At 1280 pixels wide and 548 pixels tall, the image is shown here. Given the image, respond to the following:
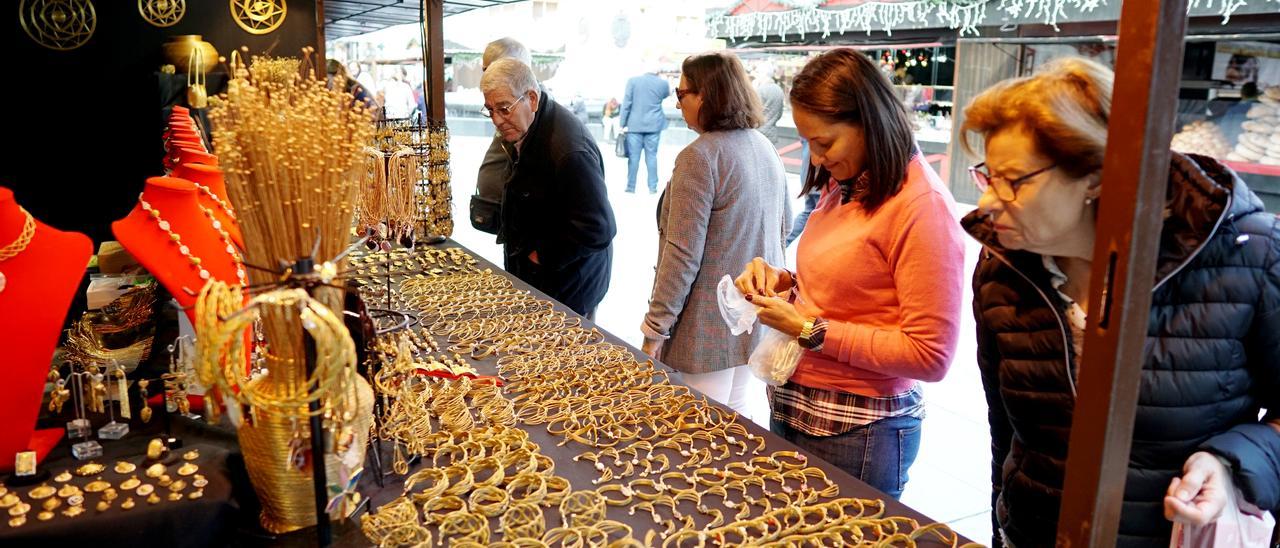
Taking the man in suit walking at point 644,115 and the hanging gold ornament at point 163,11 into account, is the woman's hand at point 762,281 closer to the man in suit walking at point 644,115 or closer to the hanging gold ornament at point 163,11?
the hanging gold ornament at point 163,11

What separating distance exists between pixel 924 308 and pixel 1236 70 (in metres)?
3.64

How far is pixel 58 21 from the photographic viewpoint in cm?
429

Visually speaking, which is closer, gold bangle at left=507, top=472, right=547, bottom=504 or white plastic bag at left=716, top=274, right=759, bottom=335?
gold bangle at left=507, top=472, right=547, bottom=504

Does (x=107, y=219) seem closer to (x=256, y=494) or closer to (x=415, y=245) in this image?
(x=415, y=245)

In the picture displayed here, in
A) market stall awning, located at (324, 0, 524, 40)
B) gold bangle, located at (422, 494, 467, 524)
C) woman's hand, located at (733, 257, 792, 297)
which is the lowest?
gold bangle, located at (422, 494, 467, 524)

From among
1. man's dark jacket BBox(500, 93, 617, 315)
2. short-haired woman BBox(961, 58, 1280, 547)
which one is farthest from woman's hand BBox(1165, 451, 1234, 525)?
man's dark jacket BBox(500, 93, 617, 315)

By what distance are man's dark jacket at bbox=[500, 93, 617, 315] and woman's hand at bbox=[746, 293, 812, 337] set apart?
140 cm

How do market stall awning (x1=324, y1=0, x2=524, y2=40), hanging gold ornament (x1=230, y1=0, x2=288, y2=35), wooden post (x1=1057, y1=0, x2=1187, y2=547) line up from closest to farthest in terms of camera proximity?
wooden post (x1=1057, y1=0, x2=1187, y2=547) < hanging gold ornament (x1=230, y1=0, x2=288, y2=35) < market stall awning (x1=324, y1=0, x2=524, y2=40)

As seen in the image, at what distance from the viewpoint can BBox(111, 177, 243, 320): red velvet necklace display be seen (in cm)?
169

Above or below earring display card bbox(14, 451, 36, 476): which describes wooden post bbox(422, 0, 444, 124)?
above

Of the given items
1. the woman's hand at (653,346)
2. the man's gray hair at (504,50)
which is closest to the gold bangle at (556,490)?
the woman's hand at (653,346)

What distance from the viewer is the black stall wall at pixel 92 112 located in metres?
4.33

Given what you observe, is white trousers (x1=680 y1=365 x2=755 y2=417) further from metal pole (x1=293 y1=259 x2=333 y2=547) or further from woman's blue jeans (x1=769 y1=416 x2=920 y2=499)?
metal pole (x1=293 y1=259 x2=333 y2=547)

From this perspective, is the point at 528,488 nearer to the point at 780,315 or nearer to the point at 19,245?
the point at 780,315
